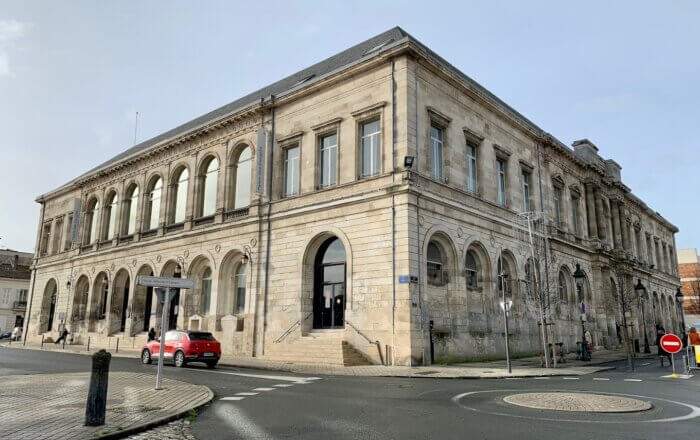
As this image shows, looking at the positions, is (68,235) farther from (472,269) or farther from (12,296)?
(472,269)

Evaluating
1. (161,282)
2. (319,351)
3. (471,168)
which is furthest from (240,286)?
(161,282)

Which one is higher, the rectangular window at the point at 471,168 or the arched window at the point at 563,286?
the rectangular window at the point at 471,168

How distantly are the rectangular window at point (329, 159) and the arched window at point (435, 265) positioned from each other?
5557 mm

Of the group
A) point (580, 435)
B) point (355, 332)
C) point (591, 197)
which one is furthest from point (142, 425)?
point (591, 197)

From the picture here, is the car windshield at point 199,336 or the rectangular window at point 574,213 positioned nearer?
the car windshield at point 199,336

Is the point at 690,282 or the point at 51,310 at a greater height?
the point at 690,282

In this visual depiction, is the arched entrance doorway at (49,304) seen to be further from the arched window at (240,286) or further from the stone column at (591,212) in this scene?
the stone column at (591,212)

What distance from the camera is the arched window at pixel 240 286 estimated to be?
27562 mm

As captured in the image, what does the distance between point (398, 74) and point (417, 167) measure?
13.7 ft

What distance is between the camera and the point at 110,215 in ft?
129

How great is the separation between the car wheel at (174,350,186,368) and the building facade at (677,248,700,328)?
69.8 m

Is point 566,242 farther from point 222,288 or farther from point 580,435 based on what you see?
point 580,435

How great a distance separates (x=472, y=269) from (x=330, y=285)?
689 cm

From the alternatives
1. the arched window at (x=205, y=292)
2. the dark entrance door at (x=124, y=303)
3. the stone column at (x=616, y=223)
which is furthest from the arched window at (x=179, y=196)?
the stone column at (x=616, y=223)
